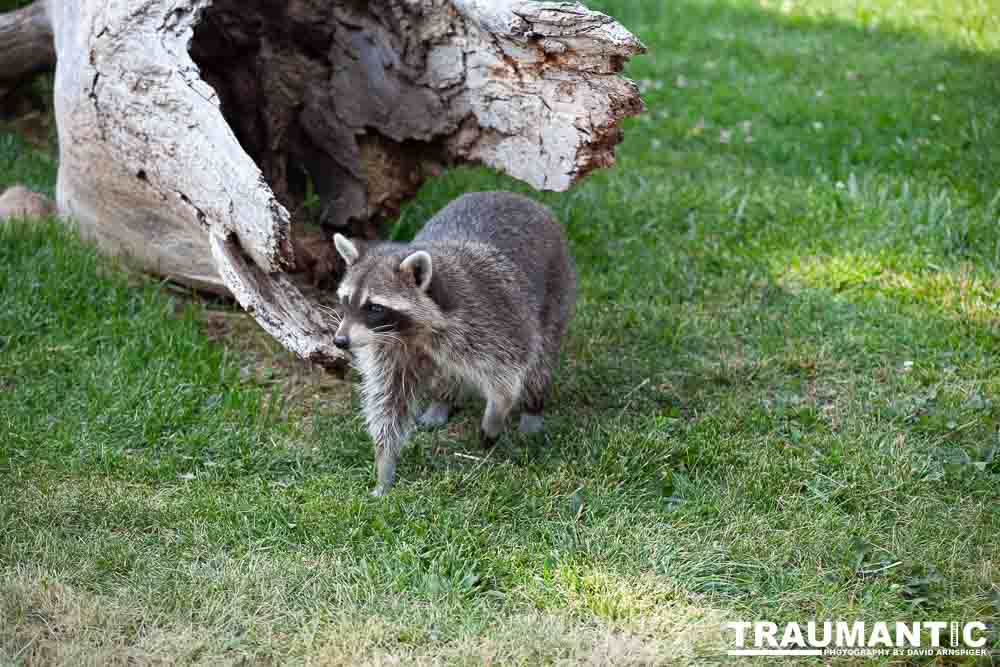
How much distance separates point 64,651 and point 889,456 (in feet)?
10.9

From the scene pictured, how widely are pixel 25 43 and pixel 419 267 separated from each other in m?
4.09

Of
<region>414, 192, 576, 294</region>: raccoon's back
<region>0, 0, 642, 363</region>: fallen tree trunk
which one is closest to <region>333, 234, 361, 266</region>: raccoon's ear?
<region>0, 0, 642, 363</region>: fallen tree trunk

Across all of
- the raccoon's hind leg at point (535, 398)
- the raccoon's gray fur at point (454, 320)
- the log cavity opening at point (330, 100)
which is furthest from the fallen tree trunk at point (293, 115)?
the raccoon's hind leg at point (535, 398)

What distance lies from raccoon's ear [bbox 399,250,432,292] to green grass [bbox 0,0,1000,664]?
A: 818 millimetres

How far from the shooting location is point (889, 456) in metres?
4.38

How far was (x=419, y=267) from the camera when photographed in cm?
427

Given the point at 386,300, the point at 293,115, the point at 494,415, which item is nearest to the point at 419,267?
the point at 386,300

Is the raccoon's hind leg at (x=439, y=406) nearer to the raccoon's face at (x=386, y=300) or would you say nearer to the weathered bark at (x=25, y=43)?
the raccoon's face at (x=386, y=300)

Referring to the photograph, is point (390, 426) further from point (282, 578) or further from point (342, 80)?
point (342, 80)

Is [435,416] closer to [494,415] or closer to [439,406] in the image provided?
[439,406]

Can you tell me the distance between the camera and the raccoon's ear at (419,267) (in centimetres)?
420

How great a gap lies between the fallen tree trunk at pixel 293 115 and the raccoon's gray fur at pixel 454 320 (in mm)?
366

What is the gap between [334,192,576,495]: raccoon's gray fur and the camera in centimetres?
427

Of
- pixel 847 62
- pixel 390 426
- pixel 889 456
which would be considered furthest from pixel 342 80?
pixel 847 62
